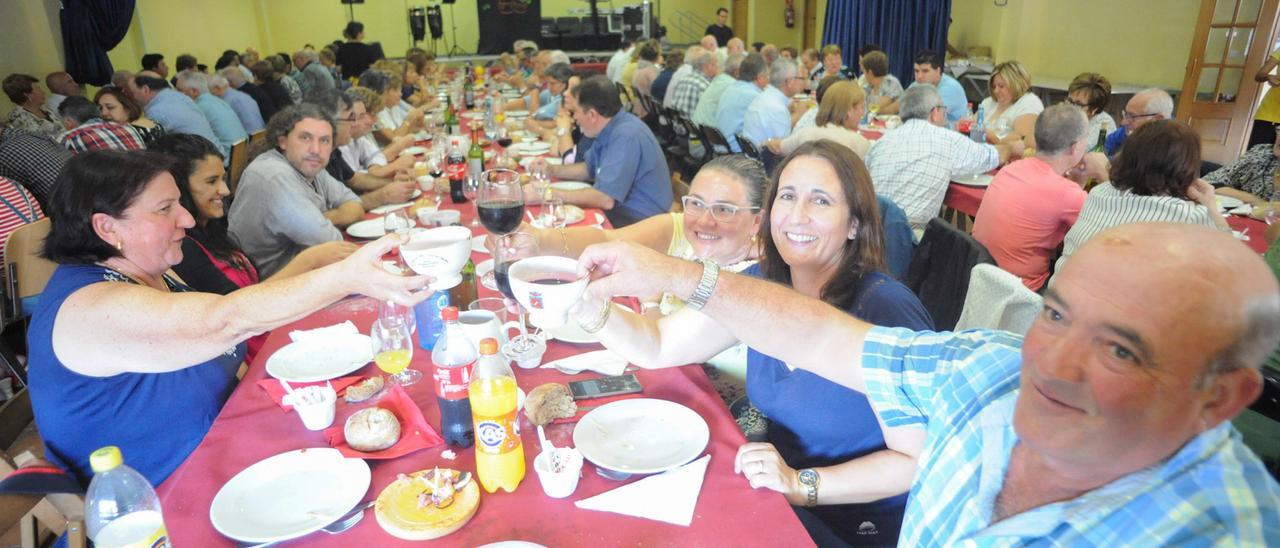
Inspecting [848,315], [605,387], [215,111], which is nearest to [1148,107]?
[848,315]

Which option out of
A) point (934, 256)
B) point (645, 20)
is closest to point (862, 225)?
point (934, 256)

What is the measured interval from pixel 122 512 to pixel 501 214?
1.05 metres

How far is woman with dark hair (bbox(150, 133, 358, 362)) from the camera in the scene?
2412 mm

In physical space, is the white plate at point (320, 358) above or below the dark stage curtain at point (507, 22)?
below

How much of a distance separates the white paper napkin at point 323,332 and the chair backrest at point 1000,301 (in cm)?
190

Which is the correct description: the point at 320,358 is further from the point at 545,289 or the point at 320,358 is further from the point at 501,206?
the point at 545,289

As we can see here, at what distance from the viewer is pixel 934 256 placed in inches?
110

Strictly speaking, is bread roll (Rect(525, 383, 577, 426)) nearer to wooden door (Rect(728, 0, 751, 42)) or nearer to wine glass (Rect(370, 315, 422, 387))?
wine glass (Rect(370, 315, 422, 387))

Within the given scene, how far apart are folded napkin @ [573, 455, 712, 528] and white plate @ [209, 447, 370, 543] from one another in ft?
1.49

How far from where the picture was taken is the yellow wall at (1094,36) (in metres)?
8.41

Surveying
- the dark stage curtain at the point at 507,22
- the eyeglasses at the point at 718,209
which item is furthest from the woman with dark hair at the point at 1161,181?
the dark stage curtain at the point at 507,22

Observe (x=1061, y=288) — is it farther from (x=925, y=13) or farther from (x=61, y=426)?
(x=925, y=13)

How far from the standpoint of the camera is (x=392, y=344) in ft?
5.66

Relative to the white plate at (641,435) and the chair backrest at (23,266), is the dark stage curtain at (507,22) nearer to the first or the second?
the chair backrest at (23,266)
